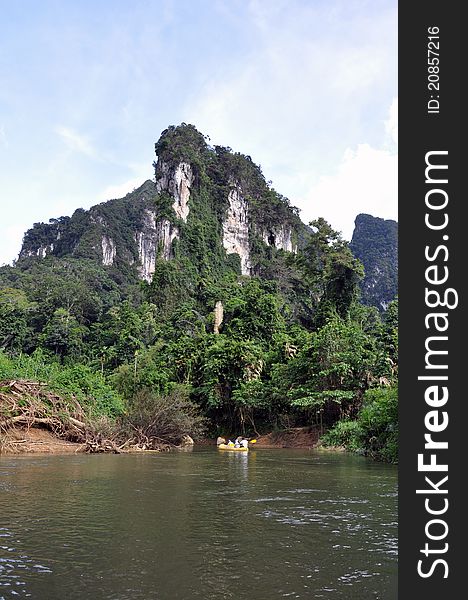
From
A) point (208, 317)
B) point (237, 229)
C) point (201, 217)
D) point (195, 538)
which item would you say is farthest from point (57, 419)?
point (237, 229)

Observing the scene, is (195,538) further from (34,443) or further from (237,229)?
(237,229)

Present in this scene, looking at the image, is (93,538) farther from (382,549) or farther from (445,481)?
(445,481)

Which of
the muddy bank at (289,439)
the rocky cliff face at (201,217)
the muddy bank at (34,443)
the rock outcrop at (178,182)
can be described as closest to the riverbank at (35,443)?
the muddy bank at (34,443)

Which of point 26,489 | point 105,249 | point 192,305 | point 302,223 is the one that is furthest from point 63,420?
point 105,249

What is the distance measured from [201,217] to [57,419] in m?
50.8

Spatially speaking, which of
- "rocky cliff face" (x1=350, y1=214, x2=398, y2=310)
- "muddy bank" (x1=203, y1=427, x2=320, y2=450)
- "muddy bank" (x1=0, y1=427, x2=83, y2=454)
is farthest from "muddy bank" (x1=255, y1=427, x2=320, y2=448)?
"rocky cliff face" (x1=350, y1=214, x2=398, y2=310)

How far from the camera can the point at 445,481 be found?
3.44 m

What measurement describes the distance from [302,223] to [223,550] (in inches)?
2973

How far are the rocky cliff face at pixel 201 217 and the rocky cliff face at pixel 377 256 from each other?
17.5 m

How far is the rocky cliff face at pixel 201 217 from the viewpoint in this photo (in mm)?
62875

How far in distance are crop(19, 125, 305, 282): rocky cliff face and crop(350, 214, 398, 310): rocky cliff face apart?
17472 millimetres

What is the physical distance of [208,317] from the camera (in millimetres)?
39625

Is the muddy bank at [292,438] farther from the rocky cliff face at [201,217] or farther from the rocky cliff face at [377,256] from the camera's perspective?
the rocky cliff face at [377,256]

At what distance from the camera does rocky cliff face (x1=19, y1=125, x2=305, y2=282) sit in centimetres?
6288
